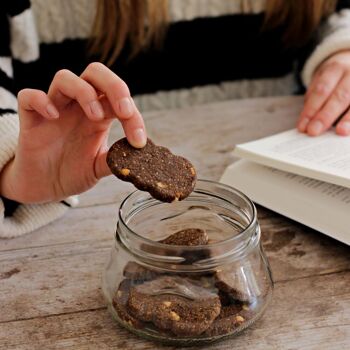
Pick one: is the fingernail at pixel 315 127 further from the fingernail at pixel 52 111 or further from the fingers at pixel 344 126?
the fingernail at pixel 52 111

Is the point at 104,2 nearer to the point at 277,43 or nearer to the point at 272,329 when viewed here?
the point at 277,43

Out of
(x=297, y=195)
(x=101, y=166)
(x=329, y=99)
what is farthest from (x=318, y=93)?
(x=101, y=166)

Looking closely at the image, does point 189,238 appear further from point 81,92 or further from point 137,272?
point 81,92

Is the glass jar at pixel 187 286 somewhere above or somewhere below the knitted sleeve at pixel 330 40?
above

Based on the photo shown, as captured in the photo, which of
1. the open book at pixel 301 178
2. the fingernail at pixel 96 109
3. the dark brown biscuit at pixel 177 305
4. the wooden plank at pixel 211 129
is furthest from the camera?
the wooden plank at pixel 211 129

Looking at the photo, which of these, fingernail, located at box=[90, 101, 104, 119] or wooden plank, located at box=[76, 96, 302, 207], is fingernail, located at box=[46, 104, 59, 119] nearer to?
fingernail, located at box=[90, 101, 104, 119]

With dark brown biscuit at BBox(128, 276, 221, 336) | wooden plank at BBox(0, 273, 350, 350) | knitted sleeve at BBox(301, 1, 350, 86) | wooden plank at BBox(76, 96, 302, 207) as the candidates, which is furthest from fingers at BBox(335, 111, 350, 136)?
dark brown biscuit at BBox(128, 276, 221, 336)

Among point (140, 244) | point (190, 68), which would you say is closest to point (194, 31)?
point (190, 68)

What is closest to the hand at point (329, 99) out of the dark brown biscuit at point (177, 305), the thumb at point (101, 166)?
the thumb at point (101, 166)
